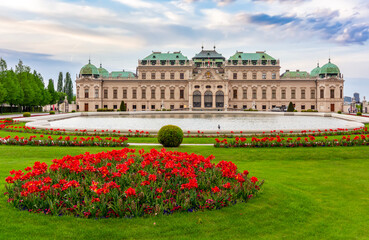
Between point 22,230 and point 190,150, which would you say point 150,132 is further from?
point 22,230

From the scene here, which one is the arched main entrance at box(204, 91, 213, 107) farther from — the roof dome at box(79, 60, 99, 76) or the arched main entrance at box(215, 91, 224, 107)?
the roof dome at box(79, 60, 99, 76)

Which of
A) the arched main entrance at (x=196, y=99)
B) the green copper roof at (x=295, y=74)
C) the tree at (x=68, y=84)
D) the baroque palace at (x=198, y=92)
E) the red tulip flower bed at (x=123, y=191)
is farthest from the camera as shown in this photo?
the tree at (x=68, y=84)

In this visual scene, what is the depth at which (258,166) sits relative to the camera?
1389cm

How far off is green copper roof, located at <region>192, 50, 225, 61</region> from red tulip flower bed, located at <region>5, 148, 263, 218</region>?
89828mm

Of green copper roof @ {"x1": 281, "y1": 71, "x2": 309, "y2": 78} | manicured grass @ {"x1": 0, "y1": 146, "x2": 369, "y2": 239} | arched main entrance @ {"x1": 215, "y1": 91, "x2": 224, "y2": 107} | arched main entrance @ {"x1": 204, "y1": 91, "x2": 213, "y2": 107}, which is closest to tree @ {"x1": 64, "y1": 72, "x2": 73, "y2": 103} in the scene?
arched main entrance @ {"x1": 204, "y1": 91, "x2": 213, "y2": 107}

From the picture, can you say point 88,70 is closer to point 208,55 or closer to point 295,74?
point 208,55

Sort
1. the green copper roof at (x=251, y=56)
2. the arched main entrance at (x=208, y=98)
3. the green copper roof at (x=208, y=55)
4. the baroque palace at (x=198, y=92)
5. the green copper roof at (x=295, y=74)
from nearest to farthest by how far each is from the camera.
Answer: the arched main entrance at (x=208, y=98), the baroque palace at (x=198, y=92), the green copper roof at (x=251, y=56), the green copper roof at (x=295, y=74), the green copper roof at (x=208, y=55)

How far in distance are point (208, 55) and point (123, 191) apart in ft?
303

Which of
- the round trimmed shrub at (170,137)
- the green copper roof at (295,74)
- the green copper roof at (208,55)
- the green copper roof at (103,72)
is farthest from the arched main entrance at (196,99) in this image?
the round trimmed shrub at (170,137)

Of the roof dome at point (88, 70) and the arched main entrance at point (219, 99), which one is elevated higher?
the roof dome at point (88, 70)

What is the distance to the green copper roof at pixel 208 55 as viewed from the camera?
9706cm

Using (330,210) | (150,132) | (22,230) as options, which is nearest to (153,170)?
(22,230)

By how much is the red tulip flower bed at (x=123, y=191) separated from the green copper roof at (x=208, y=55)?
89828 millimetres

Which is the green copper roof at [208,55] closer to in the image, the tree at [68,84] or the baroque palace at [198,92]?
the baroque palace at [198,92]
